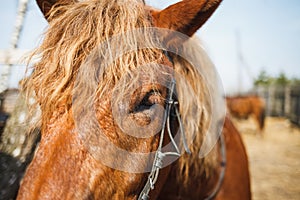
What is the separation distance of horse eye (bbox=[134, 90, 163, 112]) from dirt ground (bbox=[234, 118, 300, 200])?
17.0 feet

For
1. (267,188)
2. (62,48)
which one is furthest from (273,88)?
(62,48)

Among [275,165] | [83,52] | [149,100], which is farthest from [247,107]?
[83,52]

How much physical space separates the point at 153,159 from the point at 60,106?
534 mm

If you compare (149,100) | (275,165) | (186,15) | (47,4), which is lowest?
(275,165)

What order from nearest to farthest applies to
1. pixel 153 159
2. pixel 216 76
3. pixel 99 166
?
1. pixel 99 166
2. pixel 153 159
3. pixel 216 76

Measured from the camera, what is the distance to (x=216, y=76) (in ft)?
7.06

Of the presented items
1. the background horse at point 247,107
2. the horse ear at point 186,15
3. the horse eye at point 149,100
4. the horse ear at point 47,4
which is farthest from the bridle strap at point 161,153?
the background horse at point 247,107

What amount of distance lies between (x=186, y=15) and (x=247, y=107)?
16.2 metres

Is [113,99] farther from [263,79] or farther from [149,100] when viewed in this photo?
[263,79]

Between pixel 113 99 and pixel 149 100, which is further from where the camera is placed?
Result: pixel 149 100

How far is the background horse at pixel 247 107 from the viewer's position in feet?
50.2

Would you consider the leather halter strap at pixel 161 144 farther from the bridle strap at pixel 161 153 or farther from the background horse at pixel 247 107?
the background horse at pixel 247 107

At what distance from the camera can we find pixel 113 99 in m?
1.21

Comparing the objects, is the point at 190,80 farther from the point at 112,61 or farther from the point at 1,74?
the point at 1,74
